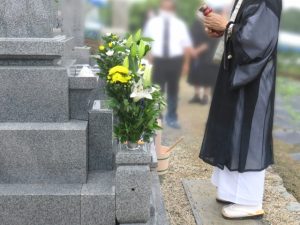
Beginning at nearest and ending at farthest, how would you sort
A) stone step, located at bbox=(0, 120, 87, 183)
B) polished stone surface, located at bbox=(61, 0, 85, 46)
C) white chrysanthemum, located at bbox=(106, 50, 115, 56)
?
stone step, located at bbox=(0, 120, 87, 183) < white chrysanthemum, located at bbox=(106, 50, 115, 56) < polished stone surface, located at bbox=(61, 0, 85, 46)

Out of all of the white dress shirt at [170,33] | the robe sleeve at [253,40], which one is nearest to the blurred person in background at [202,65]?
the white dress shirt at [170,33]

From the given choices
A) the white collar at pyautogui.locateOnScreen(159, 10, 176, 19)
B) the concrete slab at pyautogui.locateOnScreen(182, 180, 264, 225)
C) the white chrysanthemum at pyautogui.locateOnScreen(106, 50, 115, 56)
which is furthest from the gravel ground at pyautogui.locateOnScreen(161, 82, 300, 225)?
the white collar at pyautogui.locateOnScreen(159, 10, 176, 19)

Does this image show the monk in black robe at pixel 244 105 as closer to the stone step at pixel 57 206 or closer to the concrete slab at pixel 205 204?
the concrete slab at pixel 205 204

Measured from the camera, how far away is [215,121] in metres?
3.57

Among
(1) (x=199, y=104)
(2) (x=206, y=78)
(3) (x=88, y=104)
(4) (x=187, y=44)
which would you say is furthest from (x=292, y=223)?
(1) (x=199, y=104)

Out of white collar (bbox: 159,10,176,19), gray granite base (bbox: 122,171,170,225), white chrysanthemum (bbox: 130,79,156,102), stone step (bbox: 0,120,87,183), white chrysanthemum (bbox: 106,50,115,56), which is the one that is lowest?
gray granite base (bbox: 122,171,170,225)

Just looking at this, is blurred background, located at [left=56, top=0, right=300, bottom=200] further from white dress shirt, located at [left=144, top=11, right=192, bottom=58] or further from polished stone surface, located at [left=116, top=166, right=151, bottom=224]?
polished stone surface, located at [left=116, top=166, right=151, bottom=224]

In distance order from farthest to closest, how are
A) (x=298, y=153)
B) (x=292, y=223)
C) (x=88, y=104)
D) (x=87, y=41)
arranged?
(x=87, y=41), (x=298, y=153), (x=292, y=223), (x=88, y=104)

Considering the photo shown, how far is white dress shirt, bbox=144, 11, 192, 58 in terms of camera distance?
6090mm

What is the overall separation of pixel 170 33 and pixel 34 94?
344 centimetres

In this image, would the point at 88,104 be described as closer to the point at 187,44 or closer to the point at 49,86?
the point at 49,86

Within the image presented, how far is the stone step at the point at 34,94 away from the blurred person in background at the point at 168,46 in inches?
113

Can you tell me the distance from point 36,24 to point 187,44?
153 inches

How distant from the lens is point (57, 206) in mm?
3082
